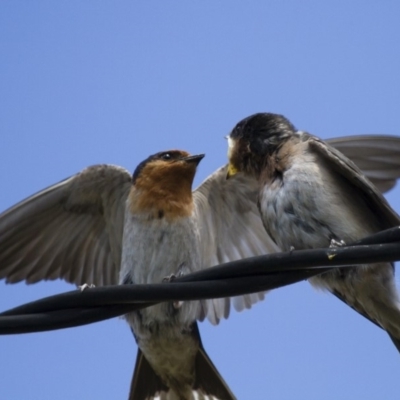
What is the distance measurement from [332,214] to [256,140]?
92 cm

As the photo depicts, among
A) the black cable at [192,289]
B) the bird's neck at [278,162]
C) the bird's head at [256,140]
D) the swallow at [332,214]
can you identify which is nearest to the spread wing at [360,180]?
the swallow at [332,214]

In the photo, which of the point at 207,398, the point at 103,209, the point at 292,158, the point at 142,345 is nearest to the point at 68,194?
the point at 103,209

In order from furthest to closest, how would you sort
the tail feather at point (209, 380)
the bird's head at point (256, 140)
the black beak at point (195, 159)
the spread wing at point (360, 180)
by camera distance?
the black beak at point (195, 159) < the tail feather at point (209, 380) < the bird's head at point (256, 140) < the spread wing at point (360, 180)

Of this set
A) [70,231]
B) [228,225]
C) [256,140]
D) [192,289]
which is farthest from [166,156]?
[192,289]

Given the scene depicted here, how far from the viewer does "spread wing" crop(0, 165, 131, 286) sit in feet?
26.1

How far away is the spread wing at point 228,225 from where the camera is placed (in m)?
8.25

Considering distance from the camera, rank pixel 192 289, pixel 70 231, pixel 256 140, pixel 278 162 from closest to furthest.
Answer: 1. pixel 192 289
2. pixel 278 162
3. pixel 256 140
4. pixel 70 231

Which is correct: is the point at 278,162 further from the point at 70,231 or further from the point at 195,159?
the point at 70,231

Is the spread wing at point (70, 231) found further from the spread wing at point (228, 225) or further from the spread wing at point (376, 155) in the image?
the spread wing at point (376, 155)

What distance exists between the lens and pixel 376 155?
291 inches

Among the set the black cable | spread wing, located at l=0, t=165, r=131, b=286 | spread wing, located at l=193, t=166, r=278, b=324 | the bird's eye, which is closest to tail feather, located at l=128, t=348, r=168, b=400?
spread wing, located at l=193, t=166, r=278, b=324

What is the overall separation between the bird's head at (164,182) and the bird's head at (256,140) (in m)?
1.26

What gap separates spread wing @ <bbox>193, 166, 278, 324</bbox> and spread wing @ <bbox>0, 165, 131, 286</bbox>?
72 cm

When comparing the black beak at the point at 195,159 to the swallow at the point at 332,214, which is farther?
the black beak at the point at 195,159
